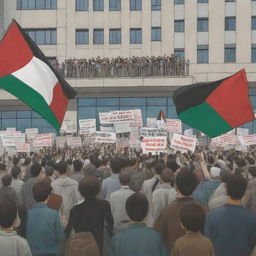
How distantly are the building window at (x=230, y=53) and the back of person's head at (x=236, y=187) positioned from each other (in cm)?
3499

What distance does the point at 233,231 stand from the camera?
4.98 meters

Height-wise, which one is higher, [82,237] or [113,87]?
[113,87]

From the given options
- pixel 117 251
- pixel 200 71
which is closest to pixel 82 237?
pixel 117 251

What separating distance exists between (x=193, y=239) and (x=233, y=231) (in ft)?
2.43

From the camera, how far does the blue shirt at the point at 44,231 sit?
5.49m

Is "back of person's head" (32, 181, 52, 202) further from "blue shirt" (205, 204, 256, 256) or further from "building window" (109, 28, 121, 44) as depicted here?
"building window" (109, 28, 121, 44)

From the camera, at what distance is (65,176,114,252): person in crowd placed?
18.4ft

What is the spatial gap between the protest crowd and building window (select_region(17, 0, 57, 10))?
559 centimetres

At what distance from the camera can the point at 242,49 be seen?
1545 inches

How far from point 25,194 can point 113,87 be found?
29422 millimetres

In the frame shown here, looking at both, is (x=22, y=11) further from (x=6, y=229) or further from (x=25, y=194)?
(x=6, y=229)

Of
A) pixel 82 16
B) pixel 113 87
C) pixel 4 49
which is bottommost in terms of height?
pixel 4 49

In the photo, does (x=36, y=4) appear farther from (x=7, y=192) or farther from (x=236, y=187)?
(x=236, y=187)

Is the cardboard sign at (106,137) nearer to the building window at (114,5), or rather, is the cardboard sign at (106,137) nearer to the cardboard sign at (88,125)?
the cardboard sign at (88,125)
